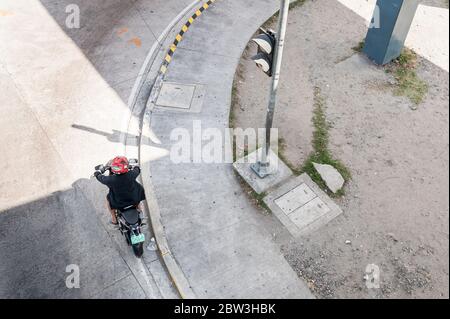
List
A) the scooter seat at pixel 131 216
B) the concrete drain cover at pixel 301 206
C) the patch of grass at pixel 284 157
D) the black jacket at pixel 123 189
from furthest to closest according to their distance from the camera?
the patch of grass at pixel 284 157 < the concrete drain cover at pixel 301 206 < the scooter seat at pixel 131 216 < the black jacket at pixel 123 189

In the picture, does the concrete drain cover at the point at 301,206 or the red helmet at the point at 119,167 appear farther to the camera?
the concrete drain cover at the point at 301,206

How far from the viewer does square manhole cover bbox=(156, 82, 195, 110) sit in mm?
10305

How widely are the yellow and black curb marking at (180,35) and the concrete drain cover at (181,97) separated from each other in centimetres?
75

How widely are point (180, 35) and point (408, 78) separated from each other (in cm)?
666

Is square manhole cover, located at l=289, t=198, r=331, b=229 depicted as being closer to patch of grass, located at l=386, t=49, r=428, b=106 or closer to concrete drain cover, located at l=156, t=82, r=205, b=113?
concrete drain cover, located at l=156, t=82, r=205, b=113

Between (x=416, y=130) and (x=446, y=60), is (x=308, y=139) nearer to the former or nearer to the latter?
(x=416, y=130)

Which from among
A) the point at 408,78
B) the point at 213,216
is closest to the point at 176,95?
the point at 213,216

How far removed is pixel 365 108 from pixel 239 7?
577 cm

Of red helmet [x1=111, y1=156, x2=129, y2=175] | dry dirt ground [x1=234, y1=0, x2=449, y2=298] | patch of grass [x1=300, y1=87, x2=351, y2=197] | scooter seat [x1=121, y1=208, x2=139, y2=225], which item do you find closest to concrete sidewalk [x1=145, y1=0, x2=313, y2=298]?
dry dirt ground [x1=234, y1=0, x2=449, y2=298]

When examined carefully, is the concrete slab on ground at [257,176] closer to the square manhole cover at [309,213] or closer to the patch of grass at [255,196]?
the patch of grass at [255,196]

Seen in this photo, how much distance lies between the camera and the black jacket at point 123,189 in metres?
6.80

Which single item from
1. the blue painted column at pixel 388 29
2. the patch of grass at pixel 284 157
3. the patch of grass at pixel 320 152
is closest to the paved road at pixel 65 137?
the patch of grass at pixel 284 157

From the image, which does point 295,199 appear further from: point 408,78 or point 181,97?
point 408,78

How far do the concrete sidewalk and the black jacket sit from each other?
1210mm
